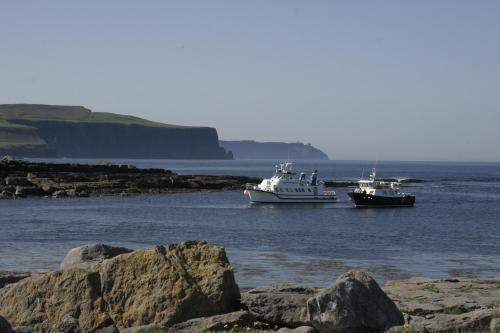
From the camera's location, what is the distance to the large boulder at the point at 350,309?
15.1m

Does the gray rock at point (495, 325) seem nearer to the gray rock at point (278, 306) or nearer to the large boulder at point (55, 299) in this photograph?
the gray rock at point (278, 306)

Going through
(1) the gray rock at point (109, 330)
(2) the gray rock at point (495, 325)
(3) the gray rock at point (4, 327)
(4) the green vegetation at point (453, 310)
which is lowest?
(4) the green vegetation at point (453, 310)

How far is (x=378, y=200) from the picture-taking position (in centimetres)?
9238

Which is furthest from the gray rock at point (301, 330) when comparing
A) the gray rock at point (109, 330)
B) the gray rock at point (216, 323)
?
the gray rock at point (109, 330)

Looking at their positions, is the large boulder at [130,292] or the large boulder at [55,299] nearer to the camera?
the large boulder at [55,299]

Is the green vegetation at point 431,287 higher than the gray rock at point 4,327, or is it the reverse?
the gray rock at point 4,327

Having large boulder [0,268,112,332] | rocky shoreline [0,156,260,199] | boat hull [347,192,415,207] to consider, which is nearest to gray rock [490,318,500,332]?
large boulder [0,268,112,332]

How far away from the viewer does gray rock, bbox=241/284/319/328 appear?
54.6ft

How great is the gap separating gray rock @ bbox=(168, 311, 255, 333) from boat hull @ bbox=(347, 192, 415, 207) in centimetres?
7617

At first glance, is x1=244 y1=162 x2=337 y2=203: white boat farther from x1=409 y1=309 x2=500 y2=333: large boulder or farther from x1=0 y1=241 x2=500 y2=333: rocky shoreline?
x1=409 y1=309 x2=500 y2=333: large boulder

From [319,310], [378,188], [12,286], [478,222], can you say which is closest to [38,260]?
[12,286]

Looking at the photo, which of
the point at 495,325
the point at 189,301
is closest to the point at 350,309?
the point at 495,325

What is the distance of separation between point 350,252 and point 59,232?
20132 mm

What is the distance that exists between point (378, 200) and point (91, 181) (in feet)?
124
